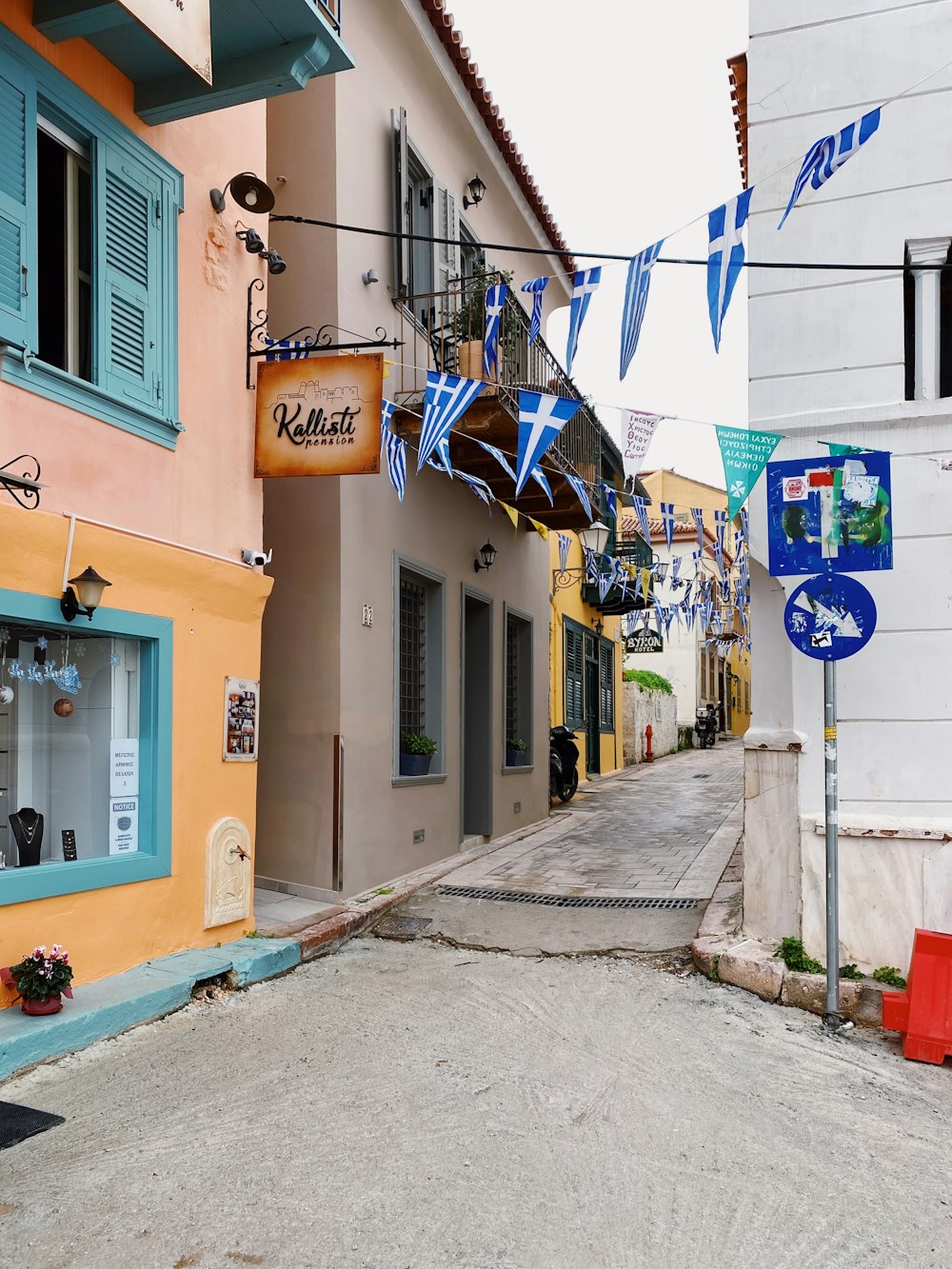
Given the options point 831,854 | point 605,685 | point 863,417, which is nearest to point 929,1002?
point 831,854

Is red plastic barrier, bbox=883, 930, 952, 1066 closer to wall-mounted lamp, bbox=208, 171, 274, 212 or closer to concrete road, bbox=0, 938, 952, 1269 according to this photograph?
concrete road, bbox=0, 938, 952, 1269

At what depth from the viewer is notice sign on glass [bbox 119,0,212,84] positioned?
4.82m

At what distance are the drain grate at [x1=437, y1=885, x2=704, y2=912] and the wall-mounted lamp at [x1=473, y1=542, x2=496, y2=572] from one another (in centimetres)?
393

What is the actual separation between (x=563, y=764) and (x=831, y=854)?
10553mm

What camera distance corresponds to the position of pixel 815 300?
6414 mm

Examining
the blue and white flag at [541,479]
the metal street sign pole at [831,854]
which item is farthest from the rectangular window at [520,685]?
the metal street sign pole at [831,854]

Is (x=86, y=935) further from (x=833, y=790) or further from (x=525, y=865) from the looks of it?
(x=525, y=865)

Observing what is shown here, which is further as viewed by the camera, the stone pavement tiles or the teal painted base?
the stone pavement tiles

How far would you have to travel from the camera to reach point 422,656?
10.2 m

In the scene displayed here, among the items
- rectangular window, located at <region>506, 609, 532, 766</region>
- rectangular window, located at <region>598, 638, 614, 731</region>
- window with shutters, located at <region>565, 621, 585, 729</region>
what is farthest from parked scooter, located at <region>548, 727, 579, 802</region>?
rectangular window, located at <region>598, 638, 614, 731</region>

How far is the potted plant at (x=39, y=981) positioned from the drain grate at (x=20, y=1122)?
60cm

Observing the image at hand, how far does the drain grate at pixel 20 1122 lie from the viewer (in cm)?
395

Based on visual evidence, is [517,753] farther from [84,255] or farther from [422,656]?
[84,255]

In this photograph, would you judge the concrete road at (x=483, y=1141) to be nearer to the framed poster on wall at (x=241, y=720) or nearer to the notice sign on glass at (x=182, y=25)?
the framed poster on wall at (x=241, y=720)
